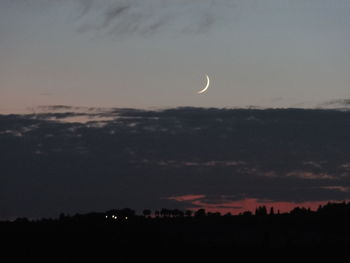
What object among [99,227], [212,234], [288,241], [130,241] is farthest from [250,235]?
[130,241]

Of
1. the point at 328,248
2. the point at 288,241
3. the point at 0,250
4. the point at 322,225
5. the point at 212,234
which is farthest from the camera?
the point at 322,225

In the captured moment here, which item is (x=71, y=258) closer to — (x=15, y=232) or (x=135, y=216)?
(x=15, y=232)

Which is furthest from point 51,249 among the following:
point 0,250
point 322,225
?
point 322,225

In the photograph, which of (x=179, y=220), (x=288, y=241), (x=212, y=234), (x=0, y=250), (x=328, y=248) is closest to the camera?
(x=0, y=250)

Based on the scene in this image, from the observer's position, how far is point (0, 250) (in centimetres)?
9306

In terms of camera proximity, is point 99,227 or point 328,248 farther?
point 99,227

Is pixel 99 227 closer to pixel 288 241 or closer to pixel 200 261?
pixel 288 241

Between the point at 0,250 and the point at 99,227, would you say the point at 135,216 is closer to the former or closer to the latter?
the point at 99,227

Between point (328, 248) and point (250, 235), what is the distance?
92.1ft

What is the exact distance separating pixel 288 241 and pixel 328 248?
13.6 metres

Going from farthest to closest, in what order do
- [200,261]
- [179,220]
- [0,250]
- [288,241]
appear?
1. [179,220]
2. [288,241]
3. [0,250]
4. [200,261]

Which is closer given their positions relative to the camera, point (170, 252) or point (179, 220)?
point (170, 252)

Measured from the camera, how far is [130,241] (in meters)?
99.4

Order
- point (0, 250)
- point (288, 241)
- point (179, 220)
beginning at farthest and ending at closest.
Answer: point (179, 220), point (288, 241), point (0, 250)
